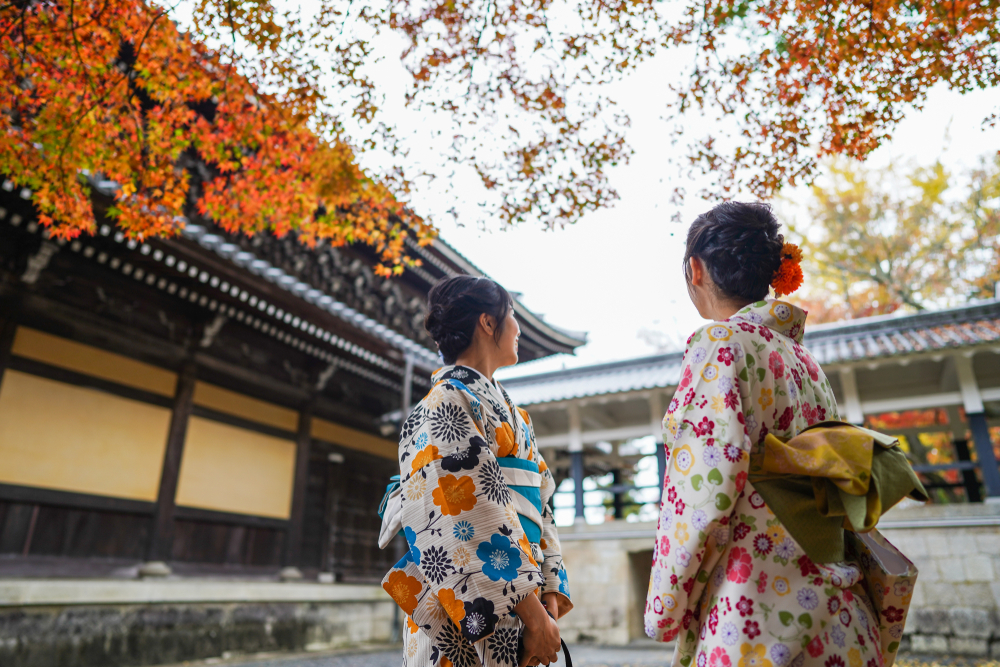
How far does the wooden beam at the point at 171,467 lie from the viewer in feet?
19.8

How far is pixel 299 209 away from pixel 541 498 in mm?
3270

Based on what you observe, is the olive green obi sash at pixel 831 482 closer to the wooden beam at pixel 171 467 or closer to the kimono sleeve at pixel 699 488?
the kimono sleeve at pixel 699 488

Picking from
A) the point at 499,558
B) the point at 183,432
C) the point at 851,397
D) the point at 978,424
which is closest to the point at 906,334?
the point at 851,397

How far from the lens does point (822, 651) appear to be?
3.93 ft

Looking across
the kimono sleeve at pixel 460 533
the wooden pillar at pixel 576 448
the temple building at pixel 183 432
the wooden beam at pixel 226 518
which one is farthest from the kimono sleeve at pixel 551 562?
the wooden pillar at pixel 576 448

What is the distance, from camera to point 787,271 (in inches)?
62.2

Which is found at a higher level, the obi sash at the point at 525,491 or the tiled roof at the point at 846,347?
the tiled roof at the point at 846,347

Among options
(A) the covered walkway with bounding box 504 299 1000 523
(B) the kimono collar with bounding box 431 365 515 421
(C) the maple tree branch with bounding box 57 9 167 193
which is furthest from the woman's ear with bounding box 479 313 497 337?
(A) the covered walkway with bounding box 504 299 1000 523

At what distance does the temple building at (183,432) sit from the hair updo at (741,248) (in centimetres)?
491

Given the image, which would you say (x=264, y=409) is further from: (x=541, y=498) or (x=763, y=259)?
(x=763, y=259)

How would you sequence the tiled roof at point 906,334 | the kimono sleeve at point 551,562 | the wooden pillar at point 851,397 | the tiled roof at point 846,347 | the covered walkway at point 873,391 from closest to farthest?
the kimono sleeve at point 551,562, the covered walkway at point 873,391, the tiled roof at point 906,334, the tiled roof at point 846,347, the wooden pillar at point 851,397

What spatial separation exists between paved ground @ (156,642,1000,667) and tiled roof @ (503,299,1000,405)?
335cm

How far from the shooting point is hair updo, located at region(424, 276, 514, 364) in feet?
6.41

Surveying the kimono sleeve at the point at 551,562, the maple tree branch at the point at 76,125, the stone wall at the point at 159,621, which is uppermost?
the maple tree branch at the point at 76,125
